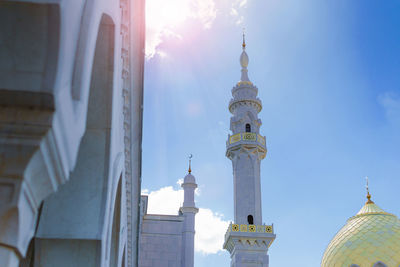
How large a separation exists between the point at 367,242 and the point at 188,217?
2125 centimetres

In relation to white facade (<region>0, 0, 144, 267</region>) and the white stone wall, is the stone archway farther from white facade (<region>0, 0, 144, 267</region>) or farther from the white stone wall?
the white stone wall

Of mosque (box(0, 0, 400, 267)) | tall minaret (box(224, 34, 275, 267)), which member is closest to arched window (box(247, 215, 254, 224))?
tall minaret (box(224, 34, 275, 267))

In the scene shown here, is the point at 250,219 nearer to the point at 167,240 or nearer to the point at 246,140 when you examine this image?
the point at 246,140

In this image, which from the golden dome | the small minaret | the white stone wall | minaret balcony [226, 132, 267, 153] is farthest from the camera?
the golden dome

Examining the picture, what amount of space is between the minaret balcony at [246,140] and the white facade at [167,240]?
384 inches

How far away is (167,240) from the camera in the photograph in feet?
87.4

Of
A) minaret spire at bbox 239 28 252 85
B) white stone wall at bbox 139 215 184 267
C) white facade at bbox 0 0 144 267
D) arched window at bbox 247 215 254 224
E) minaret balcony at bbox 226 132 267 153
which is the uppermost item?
minaret spire at bbox 239 28 252 85

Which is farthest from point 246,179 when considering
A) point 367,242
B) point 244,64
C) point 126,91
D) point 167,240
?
point 126,91

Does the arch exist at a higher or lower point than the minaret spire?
lower

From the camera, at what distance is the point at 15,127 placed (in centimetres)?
407

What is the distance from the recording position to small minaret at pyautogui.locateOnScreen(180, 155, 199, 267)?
86.6 feet

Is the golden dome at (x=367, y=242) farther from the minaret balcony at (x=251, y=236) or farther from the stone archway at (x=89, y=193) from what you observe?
the stone archway at (x=89, y=193)

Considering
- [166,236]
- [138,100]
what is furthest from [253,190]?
[138,100]

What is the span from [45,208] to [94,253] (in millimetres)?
930
